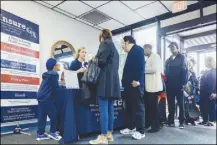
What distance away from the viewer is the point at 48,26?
454 centimetres

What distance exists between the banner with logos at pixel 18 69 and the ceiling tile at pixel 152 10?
2.53 metres

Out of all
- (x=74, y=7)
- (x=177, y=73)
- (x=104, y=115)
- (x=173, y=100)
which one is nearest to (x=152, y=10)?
(x=74, y=7)

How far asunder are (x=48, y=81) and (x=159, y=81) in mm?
1568

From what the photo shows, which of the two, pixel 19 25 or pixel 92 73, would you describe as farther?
pixel 19 25

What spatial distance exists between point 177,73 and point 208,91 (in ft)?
2.84

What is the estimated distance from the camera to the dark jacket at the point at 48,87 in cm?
253

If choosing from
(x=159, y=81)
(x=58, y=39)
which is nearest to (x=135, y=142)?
(x=159, y=81)

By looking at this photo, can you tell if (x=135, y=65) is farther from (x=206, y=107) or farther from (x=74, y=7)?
(x=74, y=7)

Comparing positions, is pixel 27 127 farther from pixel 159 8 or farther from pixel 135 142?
pixel 159 8

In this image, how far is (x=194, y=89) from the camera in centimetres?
378

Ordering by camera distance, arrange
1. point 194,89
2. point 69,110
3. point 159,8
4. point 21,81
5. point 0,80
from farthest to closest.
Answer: point 159,8 → point 194,89 → point 21,81 → point 0,80 → point 69,110

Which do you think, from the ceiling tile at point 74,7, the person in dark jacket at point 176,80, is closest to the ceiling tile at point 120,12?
the ceiling tile at point 74,7

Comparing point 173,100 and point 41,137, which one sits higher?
point 173,100

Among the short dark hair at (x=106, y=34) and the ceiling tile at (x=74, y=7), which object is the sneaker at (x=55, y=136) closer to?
the short dark hair at (x=106, y=34)
